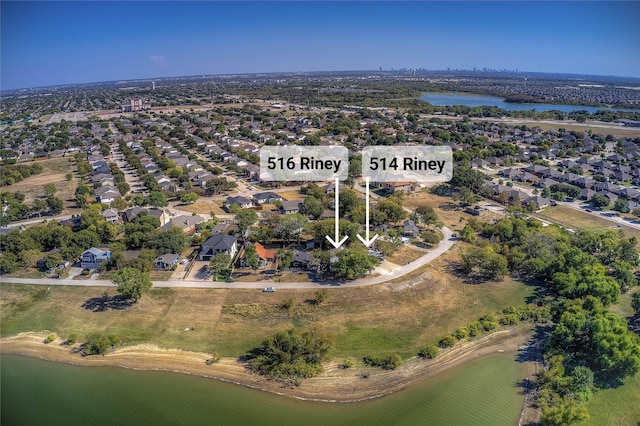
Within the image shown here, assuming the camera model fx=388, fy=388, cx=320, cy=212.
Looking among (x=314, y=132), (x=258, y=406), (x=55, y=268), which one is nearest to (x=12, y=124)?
(x=314, y=132)

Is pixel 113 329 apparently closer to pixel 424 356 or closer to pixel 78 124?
pixel 424 356

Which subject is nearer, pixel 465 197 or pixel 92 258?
pixel 92 258

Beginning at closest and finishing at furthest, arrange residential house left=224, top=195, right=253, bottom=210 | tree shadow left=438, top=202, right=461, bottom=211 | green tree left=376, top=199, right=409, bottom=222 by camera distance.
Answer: green tree left=376, top=199, right=409, bottom=222 < tree shadow left=438, top=202, right=461, bottom=211 < residential house left=224, top=195, right=253, bottom=210

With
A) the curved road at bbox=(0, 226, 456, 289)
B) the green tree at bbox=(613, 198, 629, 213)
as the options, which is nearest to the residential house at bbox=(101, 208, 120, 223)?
the curved road at bbox=(0, 226, 456, 289)

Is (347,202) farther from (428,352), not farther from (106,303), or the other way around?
(106,303)

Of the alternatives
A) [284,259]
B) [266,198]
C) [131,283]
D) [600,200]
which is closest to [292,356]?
[284,259]

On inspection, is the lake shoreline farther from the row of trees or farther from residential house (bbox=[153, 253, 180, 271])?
residential house (bbox=[153, 253, 180, 271])
